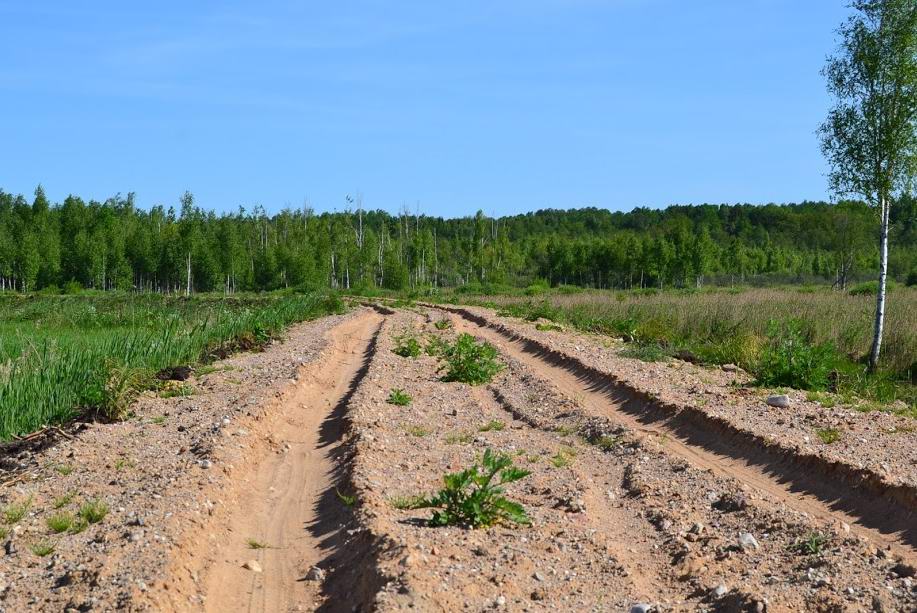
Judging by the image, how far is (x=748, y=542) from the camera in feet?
20.4

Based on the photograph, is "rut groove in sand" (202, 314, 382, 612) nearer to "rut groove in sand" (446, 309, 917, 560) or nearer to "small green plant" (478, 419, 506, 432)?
"small green plant" (478, 419, 506, 432)

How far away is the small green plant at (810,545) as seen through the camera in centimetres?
593

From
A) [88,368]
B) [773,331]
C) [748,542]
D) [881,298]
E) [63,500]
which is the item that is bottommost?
[63,500]

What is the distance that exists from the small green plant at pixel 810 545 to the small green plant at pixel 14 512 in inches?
239

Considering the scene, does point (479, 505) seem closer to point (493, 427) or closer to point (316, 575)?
point (316, 575)

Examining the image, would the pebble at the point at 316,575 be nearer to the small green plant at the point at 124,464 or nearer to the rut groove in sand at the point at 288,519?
the rut groove in sand at the point at 288,519

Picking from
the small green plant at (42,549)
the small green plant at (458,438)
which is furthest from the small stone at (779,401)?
the small green plant at (42,549)

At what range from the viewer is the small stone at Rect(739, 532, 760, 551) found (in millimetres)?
6168

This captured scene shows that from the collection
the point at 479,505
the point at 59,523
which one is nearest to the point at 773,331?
the point at 479,505

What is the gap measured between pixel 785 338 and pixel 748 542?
12.1m

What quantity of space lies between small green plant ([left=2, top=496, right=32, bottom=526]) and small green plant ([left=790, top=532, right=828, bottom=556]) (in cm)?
607

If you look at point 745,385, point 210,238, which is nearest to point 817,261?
point 210,238

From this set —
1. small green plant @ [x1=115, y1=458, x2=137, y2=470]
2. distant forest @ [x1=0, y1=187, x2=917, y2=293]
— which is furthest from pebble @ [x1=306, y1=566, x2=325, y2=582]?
distant forest @ [x1=0, y1=187, x2=917, y2=293]

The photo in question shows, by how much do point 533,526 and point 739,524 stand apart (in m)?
1.62
